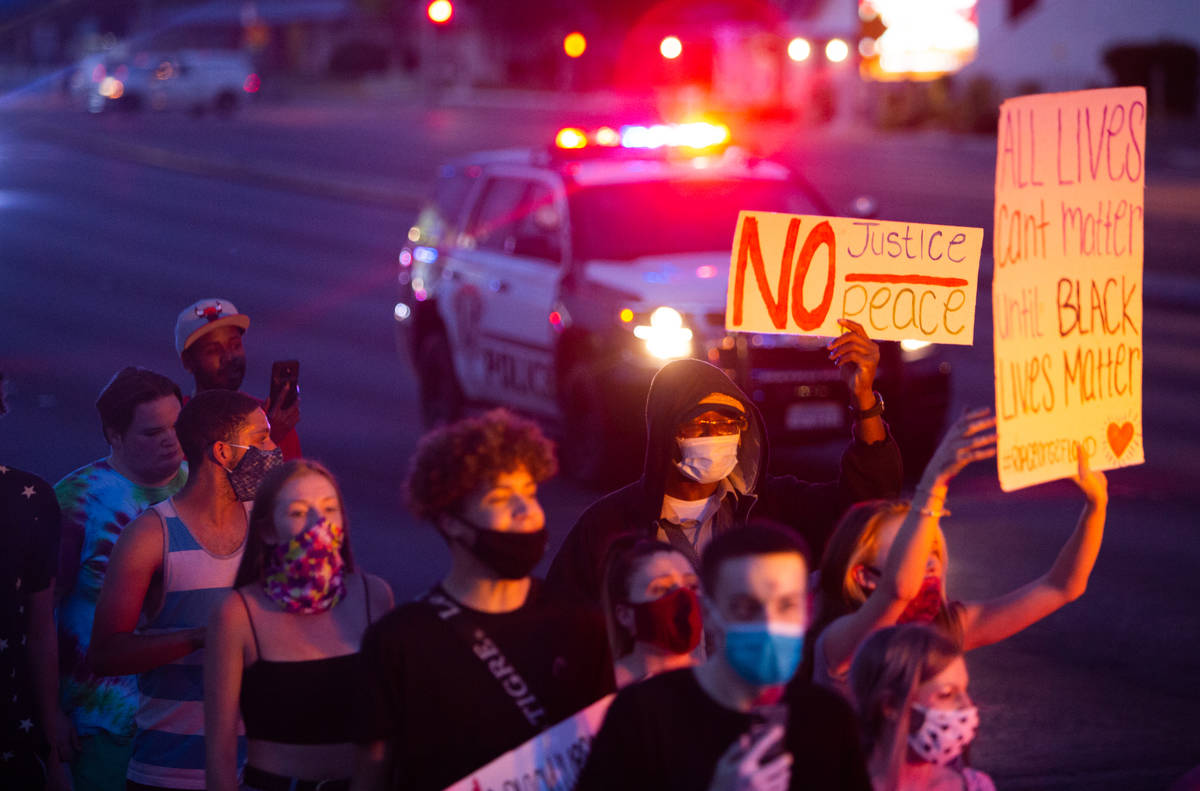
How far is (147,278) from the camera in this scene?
23.0m

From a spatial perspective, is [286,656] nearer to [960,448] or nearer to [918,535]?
[918,535]

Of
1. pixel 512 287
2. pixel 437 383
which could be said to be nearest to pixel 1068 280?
pixel 512 287

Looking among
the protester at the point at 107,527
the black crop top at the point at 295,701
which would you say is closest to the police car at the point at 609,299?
the protester at the point at 107,527

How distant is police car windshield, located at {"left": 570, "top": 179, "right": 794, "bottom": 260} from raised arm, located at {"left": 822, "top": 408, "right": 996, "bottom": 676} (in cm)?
734

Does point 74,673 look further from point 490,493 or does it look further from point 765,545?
point 765,545

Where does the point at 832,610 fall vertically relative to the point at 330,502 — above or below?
below

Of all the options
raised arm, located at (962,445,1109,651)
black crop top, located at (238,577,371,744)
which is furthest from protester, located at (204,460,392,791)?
raised arm, located at (962,445,1109,651)

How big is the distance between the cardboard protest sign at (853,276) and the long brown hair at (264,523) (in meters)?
1.51

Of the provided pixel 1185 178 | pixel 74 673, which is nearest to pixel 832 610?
pixel 74 673

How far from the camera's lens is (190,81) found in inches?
2010

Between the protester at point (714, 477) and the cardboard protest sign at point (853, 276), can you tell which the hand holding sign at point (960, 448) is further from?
the cardboard protest sign at point (853, 276)

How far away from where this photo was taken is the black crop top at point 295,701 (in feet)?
13.1

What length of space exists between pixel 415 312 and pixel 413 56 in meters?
75.3

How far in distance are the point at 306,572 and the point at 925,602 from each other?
1479 mm
